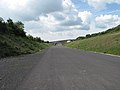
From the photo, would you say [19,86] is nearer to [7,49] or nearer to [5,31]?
[7,49]

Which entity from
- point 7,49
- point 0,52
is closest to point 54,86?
point 0,52

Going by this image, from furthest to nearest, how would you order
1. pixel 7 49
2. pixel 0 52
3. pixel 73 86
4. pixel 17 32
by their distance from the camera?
pixel 17 32 < pixel 7 49 < pixel 0 52 < pixel 73 86

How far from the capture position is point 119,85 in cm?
963

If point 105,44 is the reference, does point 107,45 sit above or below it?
below

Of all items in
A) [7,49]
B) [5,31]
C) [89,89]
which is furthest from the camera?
[5,31]

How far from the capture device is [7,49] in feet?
129

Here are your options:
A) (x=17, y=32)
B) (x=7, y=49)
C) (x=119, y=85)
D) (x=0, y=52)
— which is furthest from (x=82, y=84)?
(x=17, y=32)

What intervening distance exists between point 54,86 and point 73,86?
0.71 meters

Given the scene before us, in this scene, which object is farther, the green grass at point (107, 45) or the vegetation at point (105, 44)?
the vegetation at point (105, 44)

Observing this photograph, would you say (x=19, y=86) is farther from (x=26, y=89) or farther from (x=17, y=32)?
(x=17, y=32)

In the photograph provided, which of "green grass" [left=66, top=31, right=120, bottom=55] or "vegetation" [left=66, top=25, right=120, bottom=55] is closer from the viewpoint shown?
"green grass" [left=66, top=31, right=120, bottom=55]

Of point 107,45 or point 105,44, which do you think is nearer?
point 107,45

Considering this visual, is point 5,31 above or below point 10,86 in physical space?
above

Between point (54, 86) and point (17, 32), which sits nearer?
point (54, 86)
